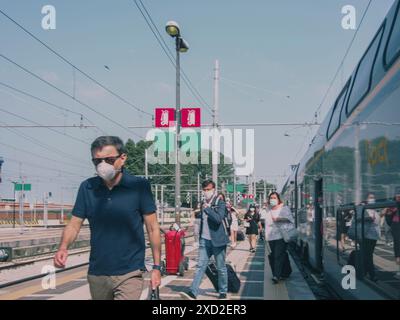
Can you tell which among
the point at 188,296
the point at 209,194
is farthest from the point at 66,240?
the point at 209,194

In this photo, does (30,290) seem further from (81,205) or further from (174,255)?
(81,205)

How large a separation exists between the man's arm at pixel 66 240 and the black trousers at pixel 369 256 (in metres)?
2.61

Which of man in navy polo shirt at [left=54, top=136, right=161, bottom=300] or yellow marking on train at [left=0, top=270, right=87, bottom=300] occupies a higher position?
man in navy polo shirt at [left=54, top=136, right=161, bottom=300]

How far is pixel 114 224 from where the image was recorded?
4.38 meters

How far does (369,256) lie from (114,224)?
2.57 m

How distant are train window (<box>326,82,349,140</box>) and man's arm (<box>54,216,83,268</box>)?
15.8ft

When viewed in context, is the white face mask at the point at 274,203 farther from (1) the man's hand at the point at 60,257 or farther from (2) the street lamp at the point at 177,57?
(1) the man's hand at the point at 60,257

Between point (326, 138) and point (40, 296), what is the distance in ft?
17.3

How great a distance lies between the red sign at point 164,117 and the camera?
16.2 m

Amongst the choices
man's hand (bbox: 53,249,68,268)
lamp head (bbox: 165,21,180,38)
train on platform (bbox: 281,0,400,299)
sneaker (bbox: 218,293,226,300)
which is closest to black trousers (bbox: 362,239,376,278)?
train on platform (bbox: 281,0,400,299)

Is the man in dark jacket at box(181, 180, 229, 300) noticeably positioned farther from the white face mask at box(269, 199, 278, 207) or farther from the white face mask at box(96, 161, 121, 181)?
the white face mask at box(96, 161, 121, 181)

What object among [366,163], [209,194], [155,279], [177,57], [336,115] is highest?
[177,57]

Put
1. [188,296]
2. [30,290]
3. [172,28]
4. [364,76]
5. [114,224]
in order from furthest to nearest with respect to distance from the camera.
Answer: [172,28] → [30,290] → [188,296] → [364,76] → [114,224]

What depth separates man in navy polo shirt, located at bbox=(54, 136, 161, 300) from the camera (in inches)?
172
